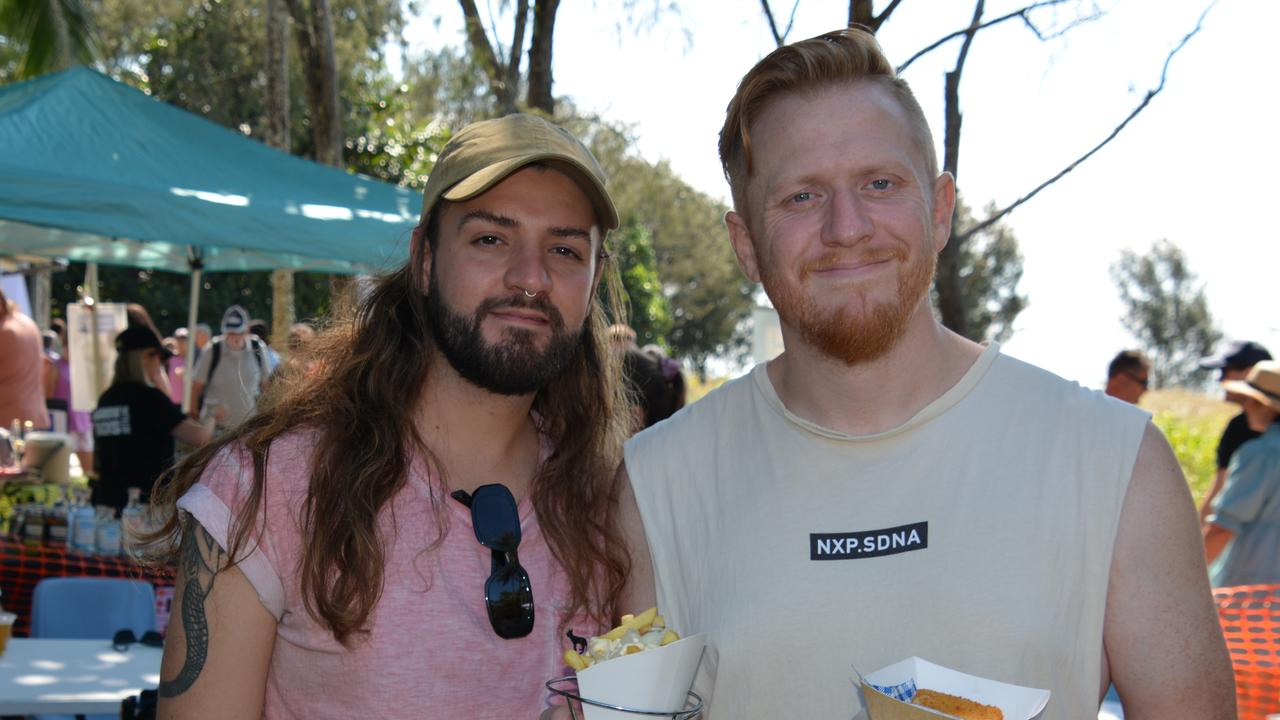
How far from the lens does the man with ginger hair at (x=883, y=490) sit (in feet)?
6.02

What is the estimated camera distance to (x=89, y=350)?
991 centimetres

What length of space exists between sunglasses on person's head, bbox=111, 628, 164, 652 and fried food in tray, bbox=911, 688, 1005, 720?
363cm

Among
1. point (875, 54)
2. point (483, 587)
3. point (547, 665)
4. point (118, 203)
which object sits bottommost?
point (547, 665)

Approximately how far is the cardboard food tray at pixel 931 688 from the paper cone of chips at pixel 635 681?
0.32 meters

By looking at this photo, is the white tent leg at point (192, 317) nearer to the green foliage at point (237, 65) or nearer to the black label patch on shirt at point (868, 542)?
the black label patch on shirt at point (868, 542)

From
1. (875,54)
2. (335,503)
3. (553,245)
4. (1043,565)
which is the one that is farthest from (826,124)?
(335,503)

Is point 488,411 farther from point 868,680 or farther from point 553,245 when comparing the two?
point 868,680

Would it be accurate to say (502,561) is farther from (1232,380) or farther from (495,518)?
(1232,380)

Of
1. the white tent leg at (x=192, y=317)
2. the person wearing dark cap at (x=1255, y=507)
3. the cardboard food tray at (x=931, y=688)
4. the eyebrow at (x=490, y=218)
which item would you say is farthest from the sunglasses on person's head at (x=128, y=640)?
the person wearing dark cap at (x=1255, y=507)

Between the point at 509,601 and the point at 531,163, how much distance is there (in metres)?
0.94

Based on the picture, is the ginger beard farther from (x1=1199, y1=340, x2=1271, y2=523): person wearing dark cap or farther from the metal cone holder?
(x1=1199, y1=340, x2=1271, y2=523): person wearing dark cap

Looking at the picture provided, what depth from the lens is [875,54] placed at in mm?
2143

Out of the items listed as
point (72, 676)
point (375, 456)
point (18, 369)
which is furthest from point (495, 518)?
point (18, 369)

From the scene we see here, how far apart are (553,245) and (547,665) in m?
0.91
